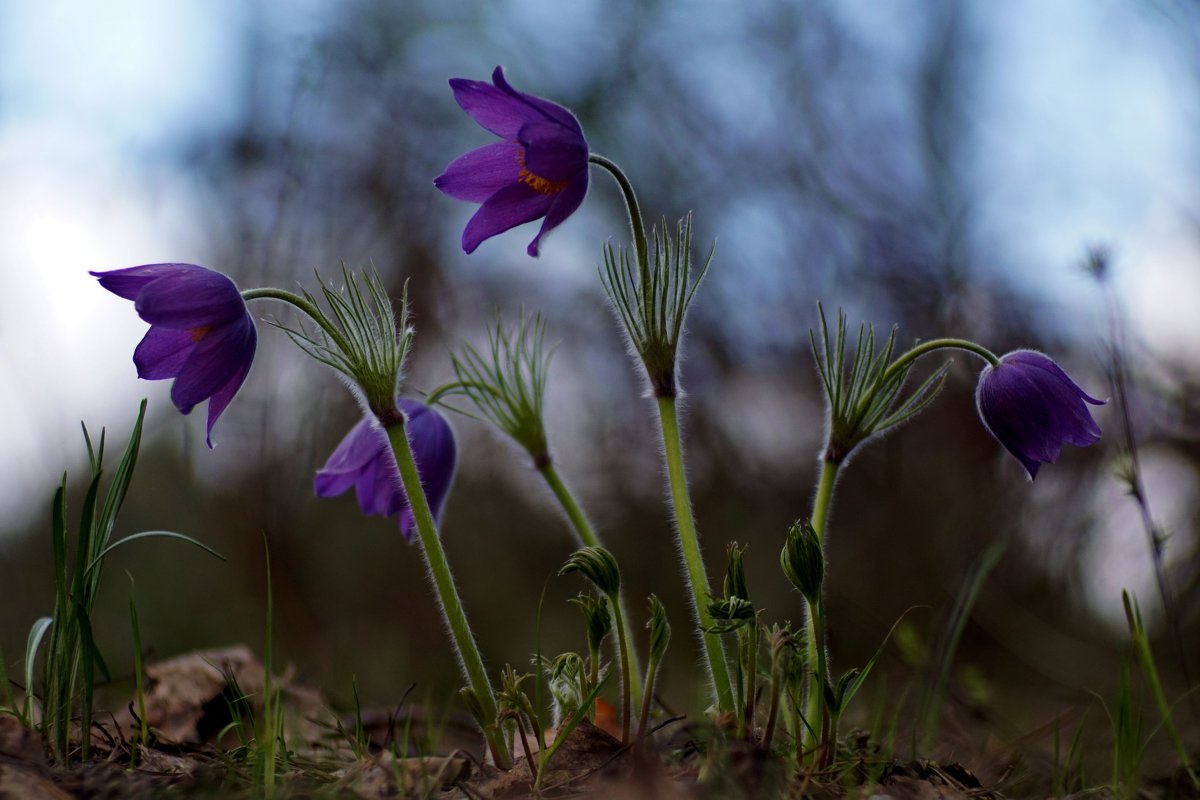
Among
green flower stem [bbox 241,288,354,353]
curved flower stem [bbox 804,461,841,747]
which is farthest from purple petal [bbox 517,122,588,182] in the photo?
curved flower stem [bbox 804,461,841,747]

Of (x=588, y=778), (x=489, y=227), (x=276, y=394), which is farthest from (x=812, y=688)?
(x=276, y=394)

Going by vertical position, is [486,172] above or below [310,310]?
above

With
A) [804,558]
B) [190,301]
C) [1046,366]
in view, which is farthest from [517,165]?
[1046,366]

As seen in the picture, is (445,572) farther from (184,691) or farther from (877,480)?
(877,480)

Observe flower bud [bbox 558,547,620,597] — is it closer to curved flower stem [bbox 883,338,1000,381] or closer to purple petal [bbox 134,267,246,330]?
curved flower stem [bbox 883,338,1000,381]

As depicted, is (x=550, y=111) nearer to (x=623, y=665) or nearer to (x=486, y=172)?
(x=486, y=172)

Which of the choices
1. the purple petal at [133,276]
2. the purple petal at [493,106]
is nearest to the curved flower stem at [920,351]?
the purple petal at [493,106]
